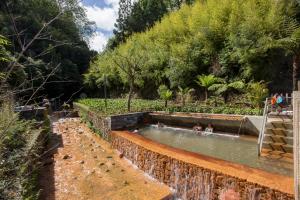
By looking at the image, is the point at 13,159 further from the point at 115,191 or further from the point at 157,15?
the point at 157,15

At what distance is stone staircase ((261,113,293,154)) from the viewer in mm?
5660

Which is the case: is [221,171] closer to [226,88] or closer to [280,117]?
[280,117]

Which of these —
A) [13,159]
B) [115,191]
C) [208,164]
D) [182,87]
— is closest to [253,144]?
[208,164]

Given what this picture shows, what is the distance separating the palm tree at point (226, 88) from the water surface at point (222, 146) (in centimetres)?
302

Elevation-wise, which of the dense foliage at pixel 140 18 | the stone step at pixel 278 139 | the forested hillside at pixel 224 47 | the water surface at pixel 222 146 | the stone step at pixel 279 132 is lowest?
the water surface at pixel 222 146

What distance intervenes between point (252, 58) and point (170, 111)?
173 inches

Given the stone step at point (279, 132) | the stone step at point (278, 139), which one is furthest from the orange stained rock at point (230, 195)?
the stone step at point (279, 132)

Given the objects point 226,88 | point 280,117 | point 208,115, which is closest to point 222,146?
point 280,117

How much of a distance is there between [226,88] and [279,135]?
198 inches

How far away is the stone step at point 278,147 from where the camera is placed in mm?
5539

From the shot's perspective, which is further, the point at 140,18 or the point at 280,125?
the point at 140,18

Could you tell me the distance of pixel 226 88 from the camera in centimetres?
1073

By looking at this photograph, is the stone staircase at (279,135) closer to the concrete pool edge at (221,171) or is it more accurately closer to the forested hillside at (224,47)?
the concrete pool edge at (221,171)

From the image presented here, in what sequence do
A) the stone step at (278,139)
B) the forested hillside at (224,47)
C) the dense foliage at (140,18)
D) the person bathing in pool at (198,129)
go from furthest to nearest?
1. the dense foliage at (140,18)
2. the forested hillside at (224,47)
3. the person bathing in pool at (198,129)
4. the stone step at (278,139)
